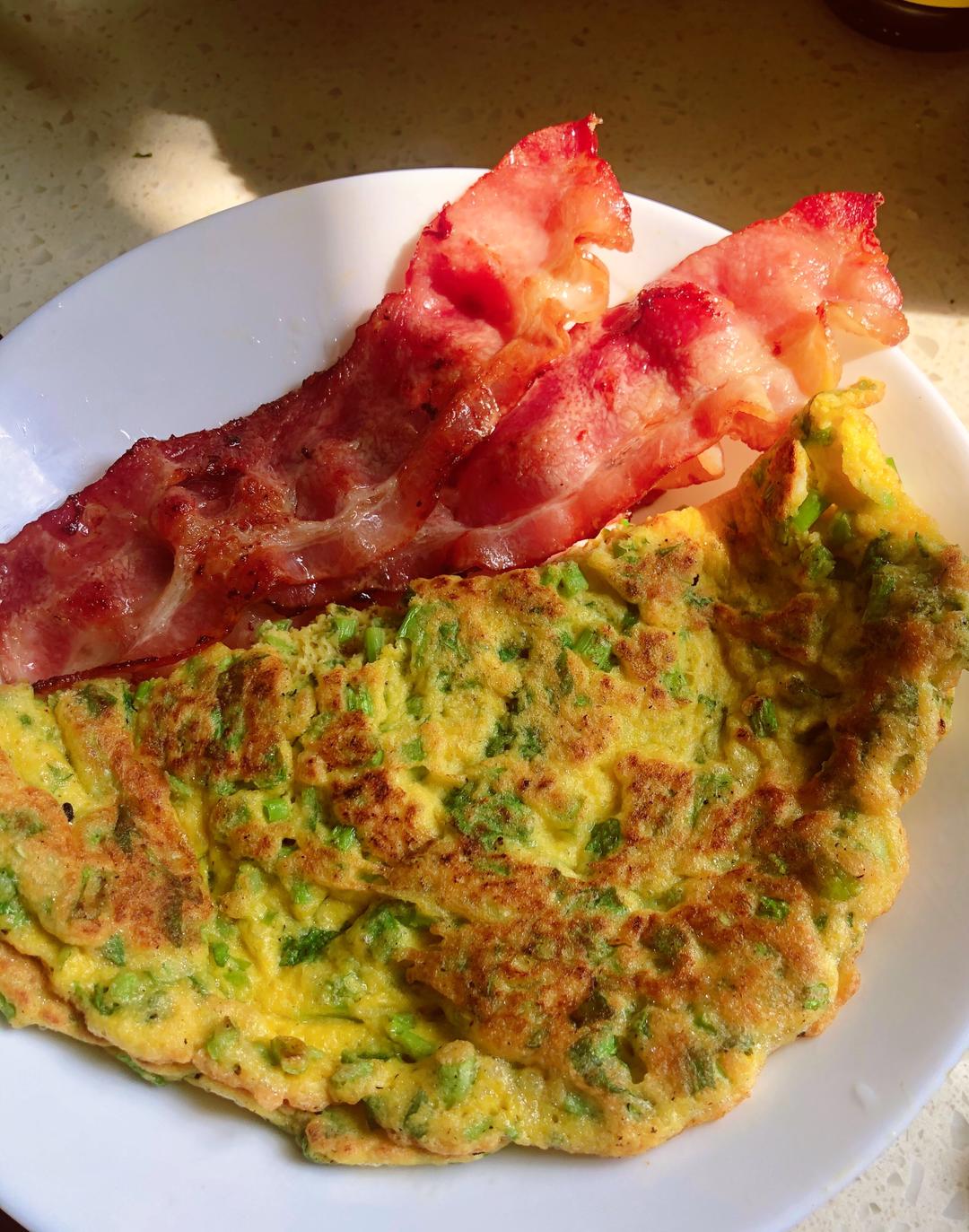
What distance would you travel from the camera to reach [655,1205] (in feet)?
5.45

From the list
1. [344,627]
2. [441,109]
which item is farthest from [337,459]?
[441,109]

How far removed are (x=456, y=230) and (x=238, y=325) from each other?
0.54 meters

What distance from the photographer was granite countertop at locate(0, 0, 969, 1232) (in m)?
3.12

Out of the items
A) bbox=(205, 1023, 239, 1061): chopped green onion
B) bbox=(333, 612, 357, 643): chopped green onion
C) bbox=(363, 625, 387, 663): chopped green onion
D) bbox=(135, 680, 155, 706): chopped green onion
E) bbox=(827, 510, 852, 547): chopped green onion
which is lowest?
bbox=(205, 1023, 239, 1061): chopped green onion

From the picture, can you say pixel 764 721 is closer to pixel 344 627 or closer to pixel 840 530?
pixel 840 530

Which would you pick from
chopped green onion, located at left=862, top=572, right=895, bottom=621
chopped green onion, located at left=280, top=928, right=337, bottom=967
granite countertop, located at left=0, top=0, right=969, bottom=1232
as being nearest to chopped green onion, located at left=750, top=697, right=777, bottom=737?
chopped green onion, located at left=862, top=572, right=895, bottom=621

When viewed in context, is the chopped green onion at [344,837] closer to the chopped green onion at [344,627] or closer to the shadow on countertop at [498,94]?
the chopped green onion at [344,627]

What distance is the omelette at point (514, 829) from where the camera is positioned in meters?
1.66

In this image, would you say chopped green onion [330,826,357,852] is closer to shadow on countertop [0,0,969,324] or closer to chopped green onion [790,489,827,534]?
chopped green onion [790,489,827,534]

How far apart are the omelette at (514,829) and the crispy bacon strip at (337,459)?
23 centimetres

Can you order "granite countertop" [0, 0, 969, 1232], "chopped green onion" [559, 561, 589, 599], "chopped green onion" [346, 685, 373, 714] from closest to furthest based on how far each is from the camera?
"chopped green onion" [346, 685, 373, 714] < "chopped green onion" [559, 561, 589, 599] < "granite countertop" [0, 0, 969, 1232]

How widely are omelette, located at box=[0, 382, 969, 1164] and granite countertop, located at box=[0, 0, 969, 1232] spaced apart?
1498mm

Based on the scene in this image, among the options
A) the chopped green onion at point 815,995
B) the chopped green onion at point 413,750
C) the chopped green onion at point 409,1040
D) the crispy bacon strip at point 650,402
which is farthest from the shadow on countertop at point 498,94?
the chopped green onion at point 409,1040

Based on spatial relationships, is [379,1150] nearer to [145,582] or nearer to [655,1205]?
[655,1205]
